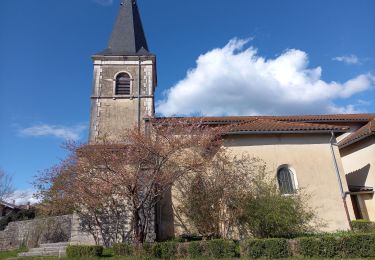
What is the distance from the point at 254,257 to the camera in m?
9.15

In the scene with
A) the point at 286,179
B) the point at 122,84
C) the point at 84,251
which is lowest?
the point at 84,251

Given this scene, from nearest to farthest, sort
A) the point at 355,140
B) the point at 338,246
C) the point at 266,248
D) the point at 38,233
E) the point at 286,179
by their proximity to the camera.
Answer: the point at 338,246 → the point at 266,248 → the point at 286,179 → the point at 38,233 → the point at 355,140

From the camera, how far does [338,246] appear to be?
29.7 feet

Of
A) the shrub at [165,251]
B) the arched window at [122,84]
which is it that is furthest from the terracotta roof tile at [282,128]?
the arched window at [122,84]

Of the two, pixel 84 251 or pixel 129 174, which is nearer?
pixel 84 251

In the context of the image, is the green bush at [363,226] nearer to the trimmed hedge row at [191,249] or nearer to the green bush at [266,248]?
the green bush at [266,248]

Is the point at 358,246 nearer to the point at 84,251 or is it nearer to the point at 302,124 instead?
the point at 302,124

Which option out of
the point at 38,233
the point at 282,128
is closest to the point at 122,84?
the point at 38,233

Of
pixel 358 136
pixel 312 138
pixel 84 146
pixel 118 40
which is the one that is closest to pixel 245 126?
pixel 312 138

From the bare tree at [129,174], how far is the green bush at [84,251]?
70.6 inches

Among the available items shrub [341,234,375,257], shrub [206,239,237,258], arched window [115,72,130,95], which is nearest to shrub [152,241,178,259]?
shrub [206,239,237,258]

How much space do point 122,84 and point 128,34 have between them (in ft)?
17.6

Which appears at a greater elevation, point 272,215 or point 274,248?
point 272,215

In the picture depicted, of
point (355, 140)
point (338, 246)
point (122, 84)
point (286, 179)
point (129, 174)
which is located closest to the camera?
point (338, 246)
